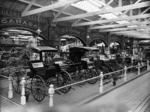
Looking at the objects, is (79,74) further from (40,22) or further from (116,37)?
(116,37)

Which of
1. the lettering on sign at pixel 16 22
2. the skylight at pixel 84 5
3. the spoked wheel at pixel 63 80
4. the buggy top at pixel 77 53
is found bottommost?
the spoked wheel at pixel 63 80

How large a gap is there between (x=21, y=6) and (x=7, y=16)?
98cm

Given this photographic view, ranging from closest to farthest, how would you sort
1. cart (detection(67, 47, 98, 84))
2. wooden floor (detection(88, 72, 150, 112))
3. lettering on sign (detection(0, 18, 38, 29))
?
wooden floor (detection(88, 72, 150, 112)) → cart (detection(67, 47, 98, 84)) → lettering on sign (detection(0, 18, 38, 29))

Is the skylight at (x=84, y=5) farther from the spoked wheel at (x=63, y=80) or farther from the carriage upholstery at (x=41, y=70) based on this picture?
the spoked wheel at (x=63, y=80)

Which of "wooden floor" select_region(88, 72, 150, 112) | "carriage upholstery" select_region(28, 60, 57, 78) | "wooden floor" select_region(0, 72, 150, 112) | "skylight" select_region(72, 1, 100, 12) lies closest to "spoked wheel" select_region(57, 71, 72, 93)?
A: "wooden floor" select_region(0, 72, 150, 112)

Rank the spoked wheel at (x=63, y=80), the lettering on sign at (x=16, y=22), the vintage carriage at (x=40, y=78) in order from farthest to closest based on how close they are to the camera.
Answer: the lettering on sign at (x=16, y=22)
the spoked wheel at (x=63, y=80)
the vintage carriage at (x=40, y=78)

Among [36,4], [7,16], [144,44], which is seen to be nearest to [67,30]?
[36,4]

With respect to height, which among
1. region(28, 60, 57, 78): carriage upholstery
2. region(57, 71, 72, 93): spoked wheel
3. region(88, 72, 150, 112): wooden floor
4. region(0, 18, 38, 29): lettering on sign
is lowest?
region(88, 72, 150, 112): wooden floor

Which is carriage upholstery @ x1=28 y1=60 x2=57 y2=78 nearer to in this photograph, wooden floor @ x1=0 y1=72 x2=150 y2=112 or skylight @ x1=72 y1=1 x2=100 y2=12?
wooden floor @ x1=0 y1=72 x2=150 y2=112

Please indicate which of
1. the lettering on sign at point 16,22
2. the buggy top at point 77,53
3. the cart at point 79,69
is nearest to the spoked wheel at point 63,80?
the cart at point 79,69

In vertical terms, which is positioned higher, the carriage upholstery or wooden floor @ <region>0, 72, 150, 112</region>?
the carriage upholstery

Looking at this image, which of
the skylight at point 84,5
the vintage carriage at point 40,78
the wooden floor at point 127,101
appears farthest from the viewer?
the skylight at point 84,5

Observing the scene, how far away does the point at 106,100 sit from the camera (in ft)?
14.3

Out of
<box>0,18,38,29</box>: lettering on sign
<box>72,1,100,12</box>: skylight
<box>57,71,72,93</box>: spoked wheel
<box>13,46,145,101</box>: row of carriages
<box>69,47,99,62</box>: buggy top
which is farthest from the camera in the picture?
<box>72,1,100,12</box>: skylight
